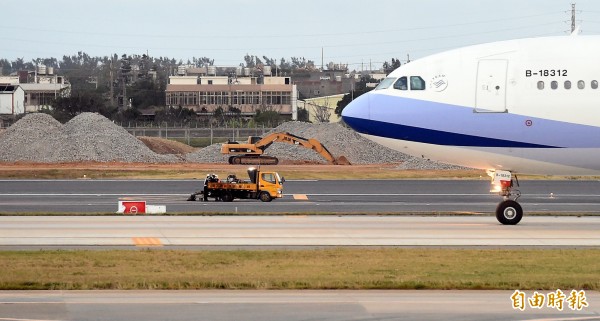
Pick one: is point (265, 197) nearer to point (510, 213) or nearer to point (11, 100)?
point (510, 213)

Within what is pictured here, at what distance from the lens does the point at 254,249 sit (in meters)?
32.4

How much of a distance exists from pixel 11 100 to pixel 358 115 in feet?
518

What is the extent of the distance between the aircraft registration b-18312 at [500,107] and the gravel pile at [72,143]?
6081 cm

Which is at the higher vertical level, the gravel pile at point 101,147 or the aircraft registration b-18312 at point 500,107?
the aircraft registration b-18312 at point 500,107

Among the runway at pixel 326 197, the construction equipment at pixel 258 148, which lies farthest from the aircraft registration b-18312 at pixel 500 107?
the construction equipment at pixel 258 148

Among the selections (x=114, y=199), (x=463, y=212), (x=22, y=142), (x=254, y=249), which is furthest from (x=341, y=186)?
(x=22, y=142)

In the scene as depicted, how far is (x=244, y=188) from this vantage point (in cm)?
5497

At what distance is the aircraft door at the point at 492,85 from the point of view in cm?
3694

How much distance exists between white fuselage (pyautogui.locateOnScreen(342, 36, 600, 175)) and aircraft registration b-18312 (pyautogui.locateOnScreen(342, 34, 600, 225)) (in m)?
0.03

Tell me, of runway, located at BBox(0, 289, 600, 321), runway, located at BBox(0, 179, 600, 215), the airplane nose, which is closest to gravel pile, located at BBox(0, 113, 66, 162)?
runway, located at BBox(0, 179, 600, 215)

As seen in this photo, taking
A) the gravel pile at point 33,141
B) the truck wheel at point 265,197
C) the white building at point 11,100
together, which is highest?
the white building at point 11,100

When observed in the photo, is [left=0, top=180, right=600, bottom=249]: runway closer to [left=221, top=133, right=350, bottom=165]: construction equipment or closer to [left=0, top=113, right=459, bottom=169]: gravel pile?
[left=221, top=133, right=350, bottom=165]: construction equipment

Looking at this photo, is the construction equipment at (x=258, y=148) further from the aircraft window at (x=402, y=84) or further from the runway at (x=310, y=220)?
the aircraft window at (x=402, y=84)

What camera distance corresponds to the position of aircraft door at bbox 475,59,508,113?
36938mm
